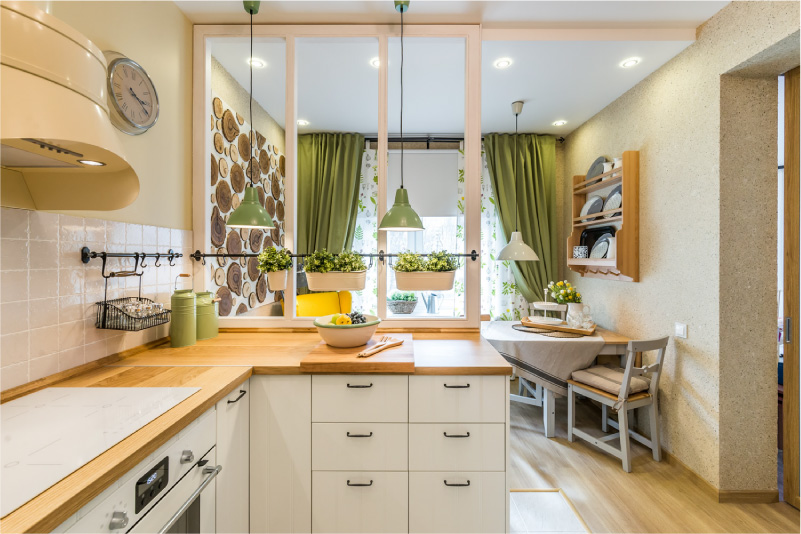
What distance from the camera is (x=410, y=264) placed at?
6.42 ft

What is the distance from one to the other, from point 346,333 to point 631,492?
6.56 ft

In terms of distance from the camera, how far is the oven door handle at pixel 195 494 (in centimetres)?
100

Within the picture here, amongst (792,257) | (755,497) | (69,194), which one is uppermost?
(69,194)

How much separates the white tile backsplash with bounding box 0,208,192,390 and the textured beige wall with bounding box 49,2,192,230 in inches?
3.5

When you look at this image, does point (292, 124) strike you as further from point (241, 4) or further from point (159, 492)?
point (159, 492)

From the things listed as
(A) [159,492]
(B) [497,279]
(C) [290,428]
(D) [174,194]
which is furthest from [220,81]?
(B) [497,279]

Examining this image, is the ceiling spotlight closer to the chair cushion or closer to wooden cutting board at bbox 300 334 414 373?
wooden cutting board at bbox 300 334 414 373

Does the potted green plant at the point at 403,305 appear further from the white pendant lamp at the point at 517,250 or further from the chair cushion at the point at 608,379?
the chair cushion at the point at 608,379

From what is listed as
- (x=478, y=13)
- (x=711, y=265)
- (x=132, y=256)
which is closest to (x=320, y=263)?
(x=132, y=256)

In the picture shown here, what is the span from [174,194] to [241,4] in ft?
3.69

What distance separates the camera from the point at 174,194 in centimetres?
201

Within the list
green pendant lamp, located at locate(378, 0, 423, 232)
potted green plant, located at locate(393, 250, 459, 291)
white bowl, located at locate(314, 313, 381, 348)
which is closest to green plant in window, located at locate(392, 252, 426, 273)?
potted green plant, located at locate(393, 250, 459, 291)

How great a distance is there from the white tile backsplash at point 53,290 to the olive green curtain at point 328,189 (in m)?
2.45

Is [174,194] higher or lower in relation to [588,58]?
lower
